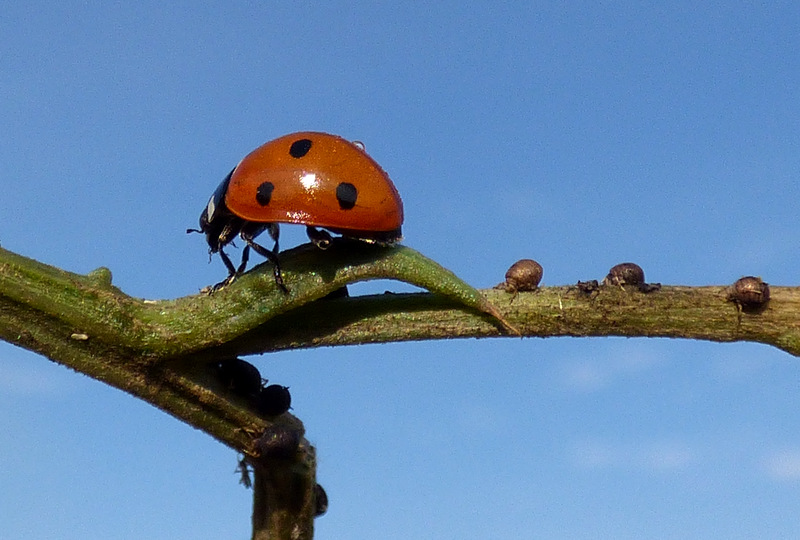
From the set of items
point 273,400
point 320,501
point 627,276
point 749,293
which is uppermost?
point 627,276

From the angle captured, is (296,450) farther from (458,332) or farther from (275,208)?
(275,208)

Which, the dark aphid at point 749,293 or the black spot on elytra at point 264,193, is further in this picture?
the black spot on elytra at point 264,193

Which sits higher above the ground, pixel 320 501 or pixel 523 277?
pixel 523 277

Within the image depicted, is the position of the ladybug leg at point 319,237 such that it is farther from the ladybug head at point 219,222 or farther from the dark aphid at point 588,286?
the dark aphid at point 588,286

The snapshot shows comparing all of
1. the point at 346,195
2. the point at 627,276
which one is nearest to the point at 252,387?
the point at 346,195

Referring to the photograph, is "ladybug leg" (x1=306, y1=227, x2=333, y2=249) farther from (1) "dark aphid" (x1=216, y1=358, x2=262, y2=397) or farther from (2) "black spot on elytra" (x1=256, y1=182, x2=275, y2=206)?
(1) "dark aphid" (x1=216, y1=358, x2=262, y2=397)

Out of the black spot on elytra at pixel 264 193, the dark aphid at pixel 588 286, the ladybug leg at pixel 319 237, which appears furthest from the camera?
the black spot on elytra at pixel 264 193

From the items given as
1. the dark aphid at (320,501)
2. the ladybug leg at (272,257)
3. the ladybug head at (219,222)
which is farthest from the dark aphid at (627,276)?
the ladybug head at (219,222)

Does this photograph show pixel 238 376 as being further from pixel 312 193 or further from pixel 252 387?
pixel 312 193
